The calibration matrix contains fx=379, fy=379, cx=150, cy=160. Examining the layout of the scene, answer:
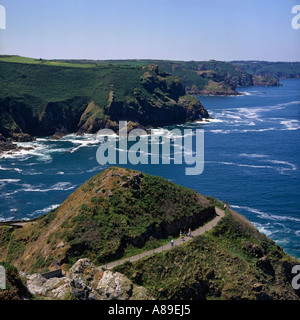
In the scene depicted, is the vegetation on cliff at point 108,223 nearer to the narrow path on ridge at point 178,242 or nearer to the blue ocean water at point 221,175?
the narrow path on ridge at point 178,242

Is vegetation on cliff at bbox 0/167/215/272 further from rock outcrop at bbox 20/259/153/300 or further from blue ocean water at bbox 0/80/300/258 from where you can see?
blue ocean water at bbox 0/80/300/258

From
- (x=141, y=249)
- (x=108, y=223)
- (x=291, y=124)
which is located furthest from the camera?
(x=291, y=124)

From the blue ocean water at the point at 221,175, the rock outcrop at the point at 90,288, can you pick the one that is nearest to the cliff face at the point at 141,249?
the rock outcrop at the point at 90,288

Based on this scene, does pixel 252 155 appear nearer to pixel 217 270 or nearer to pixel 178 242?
pixel 178 242

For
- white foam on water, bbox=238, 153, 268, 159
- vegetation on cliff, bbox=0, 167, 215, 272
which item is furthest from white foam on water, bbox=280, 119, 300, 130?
vegetation on cliff, bbox=0, 167, 215, 272

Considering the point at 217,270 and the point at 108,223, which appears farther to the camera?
the point at 108,223

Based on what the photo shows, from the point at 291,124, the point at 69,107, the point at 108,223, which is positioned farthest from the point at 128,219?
the point at 291,124

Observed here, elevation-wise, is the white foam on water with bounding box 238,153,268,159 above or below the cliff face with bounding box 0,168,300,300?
above
